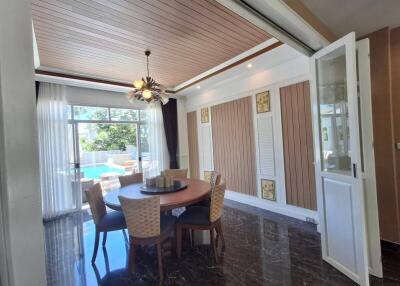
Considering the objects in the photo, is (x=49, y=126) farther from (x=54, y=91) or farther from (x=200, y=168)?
(x=200, y=168)

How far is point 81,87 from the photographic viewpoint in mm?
4500

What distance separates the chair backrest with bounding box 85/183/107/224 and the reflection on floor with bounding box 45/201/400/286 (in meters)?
0.54

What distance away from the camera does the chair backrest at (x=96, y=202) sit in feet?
8.14

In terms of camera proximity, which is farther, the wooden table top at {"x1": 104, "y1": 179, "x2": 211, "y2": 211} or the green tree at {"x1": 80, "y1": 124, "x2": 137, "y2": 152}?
the green tree at {"x1": 80, "y1": 124, "x2": 137, "y2": 152}

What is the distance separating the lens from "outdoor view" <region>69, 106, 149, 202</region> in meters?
4.60

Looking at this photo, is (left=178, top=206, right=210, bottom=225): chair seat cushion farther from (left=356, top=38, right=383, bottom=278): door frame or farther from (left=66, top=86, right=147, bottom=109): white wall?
(left=66, top=86, right=147, bottom=109): white wall

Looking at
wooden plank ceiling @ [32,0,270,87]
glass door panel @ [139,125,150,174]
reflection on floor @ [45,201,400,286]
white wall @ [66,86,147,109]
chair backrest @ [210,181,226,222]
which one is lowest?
reflection on floor @ [45,201,400,286]

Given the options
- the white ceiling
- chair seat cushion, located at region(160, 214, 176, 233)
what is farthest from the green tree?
the white ceiling

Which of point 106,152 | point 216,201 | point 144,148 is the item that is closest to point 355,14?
point 216,201

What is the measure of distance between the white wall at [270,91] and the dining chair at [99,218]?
267 centimetres

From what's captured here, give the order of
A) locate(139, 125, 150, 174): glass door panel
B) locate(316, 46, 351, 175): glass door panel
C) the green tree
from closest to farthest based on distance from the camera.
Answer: locate(316, 46, 351, 175): glass door panel
the green tree
locate(139, 125, 150, 174): glass door panel

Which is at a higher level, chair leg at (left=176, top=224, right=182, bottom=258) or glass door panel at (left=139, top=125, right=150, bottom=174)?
glass door panel at (left=139, top=125, right=150, bottom=174)

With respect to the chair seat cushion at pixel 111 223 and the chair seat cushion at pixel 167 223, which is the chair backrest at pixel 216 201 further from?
the chair seat cushion at pixel 111 223

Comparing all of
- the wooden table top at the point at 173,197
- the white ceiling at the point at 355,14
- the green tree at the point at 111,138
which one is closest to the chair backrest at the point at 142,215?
the wooden table top at the point at 173,197
